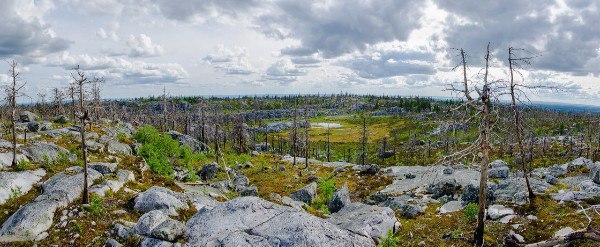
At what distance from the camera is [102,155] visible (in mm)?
45625

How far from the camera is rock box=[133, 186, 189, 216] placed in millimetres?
24266

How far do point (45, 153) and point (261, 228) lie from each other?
106ft

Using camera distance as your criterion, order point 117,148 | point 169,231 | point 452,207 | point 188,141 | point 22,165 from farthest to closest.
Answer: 1. point 188,141
2. point 117,148
3. point 452,207
4. point 22,165
5. point 169,231

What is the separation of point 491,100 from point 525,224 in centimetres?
1137

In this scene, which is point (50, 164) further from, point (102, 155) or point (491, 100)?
point (491, 100)

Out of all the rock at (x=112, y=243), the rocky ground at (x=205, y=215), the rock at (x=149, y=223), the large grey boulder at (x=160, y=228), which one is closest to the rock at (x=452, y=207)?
the rocky ground at (x=205, y=215)

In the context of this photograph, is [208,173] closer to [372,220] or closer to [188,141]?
[188,141]

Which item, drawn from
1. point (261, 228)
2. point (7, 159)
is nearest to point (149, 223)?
point (261, 228)

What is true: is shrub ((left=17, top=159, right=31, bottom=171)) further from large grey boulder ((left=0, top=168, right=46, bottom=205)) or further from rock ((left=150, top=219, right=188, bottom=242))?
rock ((left=150, top=219, right=188, bottom=242))

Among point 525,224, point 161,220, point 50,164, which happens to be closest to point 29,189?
point 50,164

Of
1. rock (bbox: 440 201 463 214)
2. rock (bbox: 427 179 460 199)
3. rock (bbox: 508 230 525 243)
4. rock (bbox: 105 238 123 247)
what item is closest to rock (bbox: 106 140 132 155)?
rock (bbox: 105 238 123 247)

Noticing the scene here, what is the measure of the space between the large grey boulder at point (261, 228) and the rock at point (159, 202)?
4.40 metres

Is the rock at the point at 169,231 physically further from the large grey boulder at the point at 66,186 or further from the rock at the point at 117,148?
the rock at the point at 117,148

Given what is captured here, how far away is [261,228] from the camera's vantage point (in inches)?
726
